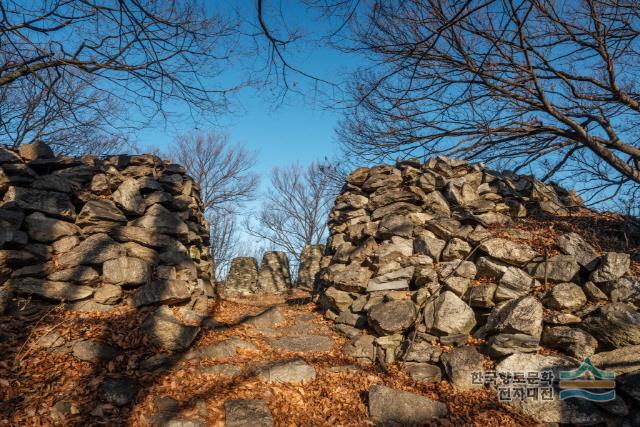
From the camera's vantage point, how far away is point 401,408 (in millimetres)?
3732

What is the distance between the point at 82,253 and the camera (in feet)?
17.0

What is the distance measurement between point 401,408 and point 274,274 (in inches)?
378

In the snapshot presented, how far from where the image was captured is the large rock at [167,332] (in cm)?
443

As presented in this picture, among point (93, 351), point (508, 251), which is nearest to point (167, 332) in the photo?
point (93, 351)

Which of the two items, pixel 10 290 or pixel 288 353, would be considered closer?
pixel 10 290

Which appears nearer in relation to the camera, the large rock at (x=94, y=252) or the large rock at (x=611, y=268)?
the large rock at (x=611, y=268)

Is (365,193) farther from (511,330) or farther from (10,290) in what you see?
(10,290)

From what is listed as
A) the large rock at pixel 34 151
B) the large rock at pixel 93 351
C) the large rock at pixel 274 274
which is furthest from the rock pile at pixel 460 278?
the large rock at pixel 274 274

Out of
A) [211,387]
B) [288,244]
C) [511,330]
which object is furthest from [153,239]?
[288,244]

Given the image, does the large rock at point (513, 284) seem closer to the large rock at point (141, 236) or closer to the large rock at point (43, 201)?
the large rock at point (141, 236)

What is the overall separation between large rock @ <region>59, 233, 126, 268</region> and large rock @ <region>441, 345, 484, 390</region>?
4514 millimetres

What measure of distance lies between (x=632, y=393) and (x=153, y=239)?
20.0 feet

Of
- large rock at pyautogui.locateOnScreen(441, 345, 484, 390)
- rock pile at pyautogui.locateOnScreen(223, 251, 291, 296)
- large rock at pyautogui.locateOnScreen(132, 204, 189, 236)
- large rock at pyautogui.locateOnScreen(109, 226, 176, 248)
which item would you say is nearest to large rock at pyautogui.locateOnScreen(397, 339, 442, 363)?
large rock at pyautogui.locateOnScreen(441, 345, 484, 390)

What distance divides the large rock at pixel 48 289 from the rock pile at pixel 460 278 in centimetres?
357
